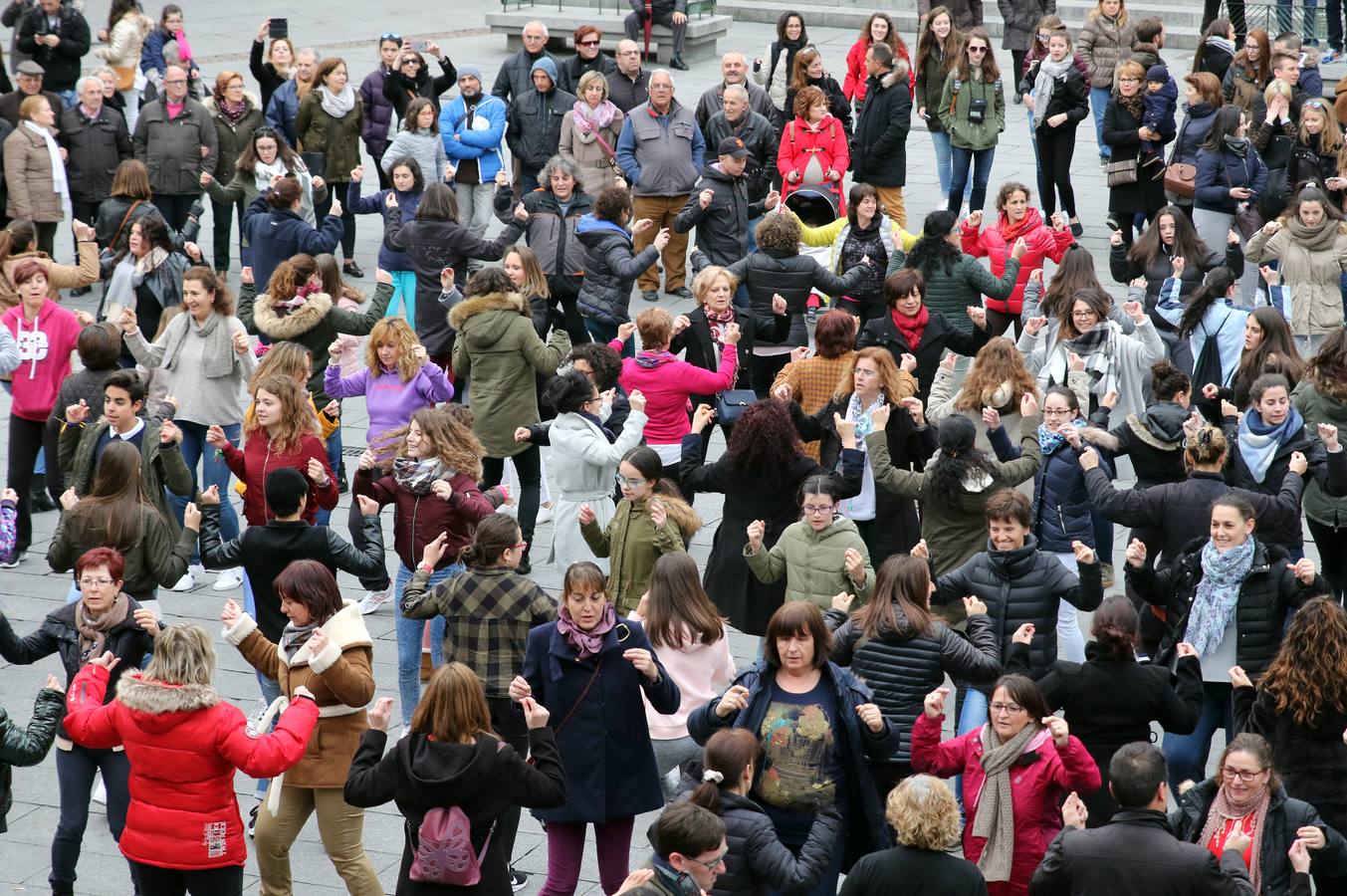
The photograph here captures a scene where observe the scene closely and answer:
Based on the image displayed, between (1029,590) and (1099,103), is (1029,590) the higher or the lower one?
the lower one

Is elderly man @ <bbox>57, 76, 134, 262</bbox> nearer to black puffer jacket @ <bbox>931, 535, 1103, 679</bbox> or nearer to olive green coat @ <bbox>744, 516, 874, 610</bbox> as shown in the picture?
olive green coat @ <bbox>744, 516, 874, 610</bbox>

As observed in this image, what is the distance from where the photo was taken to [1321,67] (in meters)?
21.7

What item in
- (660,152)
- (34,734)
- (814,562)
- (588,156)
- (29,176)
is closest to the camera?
(34,734)

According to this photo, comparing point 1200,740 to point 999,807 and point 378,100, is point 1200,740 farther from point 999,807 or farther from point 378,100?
point 378,100

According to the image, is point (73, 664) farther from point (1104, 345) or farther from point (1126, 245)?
point (1126, 245)

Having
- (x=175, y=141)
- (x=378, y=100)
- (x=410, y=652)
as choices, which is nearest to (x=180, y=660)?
(x=410, y=652)

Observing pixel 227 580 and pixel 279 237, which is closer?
pixel 227 580

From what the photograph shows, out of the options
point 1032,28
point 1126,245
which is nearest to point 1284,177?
point 1126,245

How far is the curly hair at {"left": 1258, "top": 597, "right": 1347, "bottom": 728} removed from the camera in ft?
22.8

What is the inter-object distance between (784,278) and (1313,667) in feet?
18.6

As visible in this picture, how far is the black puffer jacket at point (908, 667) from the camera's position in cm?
714

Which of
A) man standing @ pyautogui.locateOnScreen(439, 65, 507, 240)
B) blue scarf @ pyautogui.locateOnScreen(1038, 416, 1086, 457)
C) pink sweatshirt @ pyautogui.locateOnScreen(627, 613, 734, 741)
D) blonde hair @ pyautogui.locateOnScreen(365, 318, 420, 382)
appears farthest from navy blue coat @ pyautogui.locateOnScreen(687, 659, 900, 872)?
man standing @ pyautogui.locateOnScreen(439, 65, 507, 240)

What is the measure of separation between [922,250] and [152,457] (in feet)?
17.2

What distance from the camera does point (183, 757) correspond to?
6.46 metres
